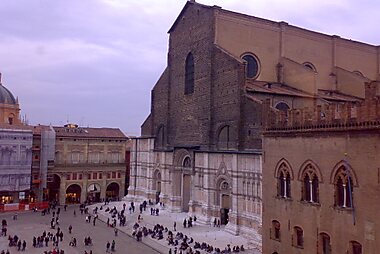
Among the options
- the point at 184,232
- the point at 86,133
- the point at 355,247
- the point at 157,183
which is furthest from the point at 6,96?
the point at 355,247

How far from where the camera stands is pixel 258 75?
125 feet

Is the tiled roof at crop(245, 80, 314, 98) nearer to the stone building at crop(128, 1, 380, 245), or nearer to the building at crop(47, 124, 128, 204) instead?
the stone building at crop(128, 1, 380, 245)

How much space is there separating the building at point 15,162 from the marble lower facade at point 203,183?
12.0 metres

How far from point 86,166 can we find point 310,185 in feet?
122

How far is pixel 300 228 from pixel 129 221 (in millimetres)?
21761

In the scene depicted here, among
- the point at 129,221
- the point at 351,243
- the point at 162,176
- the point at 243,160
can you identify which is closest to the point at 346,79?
the point at 243,160

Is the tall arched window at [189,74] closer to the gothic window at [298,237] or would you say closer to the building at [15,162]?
the building at [15,162]

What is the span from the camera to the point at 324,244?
1733 cm

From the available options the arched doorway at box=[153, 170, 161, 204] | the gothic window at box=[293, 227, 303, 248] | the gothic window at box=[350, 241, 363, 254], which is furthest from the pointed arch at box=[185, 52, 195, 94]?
the gothic window at box=[350, 241, 363, 254]

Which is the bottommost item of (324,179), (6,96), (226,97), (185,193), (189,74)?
(185,193)

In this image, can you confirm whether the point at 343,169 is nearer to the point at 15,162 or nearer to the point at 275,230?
the point at 275,230

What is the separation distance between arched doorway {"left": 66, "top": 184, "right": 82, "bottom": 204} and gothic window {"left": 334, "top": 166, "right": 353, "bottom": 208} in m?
39.9

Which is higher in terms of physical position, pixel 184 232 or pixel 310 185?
pixel 310 185

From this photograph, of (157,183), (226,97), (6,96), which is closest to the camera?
(226,97)
